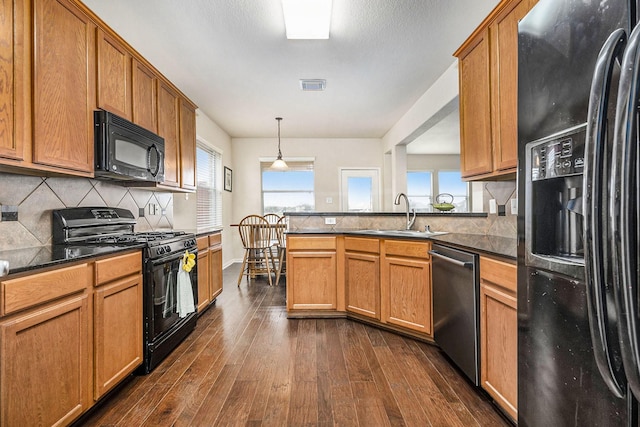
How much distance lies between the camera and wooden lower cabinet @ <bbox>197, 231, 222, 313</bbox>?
2.97 metres

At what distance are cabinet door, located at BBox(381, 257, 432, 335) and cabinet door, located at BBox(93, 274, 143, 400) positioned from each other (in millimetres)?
1841

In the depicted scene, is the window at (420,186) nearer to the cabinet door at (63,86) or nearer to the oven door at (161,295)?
the oven door at (161,295)

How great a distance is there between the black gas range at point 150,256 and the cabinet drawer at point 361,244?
1424 millimetres

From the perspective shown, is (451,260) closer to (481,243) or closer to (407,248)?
(481,243)

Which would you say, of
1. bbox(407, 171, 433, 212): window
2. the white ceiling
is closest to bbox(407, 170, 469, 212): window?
bbox(407, 171, 433, 212): window

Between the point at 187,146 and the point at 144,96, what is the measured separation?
2.79 feet

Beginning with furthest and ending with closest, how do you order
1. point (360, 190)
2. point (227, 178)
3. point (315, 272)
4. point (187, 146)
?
point (360, 190) → point (227, 178) → point (187, 146) → point (315, 272)

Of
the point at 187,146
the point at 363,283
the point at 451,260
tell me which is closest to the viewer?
the point at 451,260

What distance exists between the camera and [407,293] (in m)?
2.43

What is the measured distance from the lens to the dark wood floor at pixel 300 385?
153 centimetres

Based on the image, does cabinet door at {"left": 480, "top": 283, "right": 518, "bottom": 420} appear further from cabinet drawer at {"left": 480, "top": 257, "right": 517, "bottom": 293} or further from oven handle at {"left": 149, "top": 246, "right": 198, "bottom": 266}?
oven handle at {"left": 149, "top": 246, "right": 198, "bottom": 266}

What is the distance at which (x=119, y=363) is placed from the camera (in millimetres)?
1697

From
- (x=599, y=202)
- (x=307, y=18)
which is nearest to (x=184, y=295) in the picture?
(x=307, y=18)

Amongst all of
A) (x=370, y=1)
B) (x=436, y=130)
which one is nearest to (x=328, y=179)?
(x=436, y=130)
